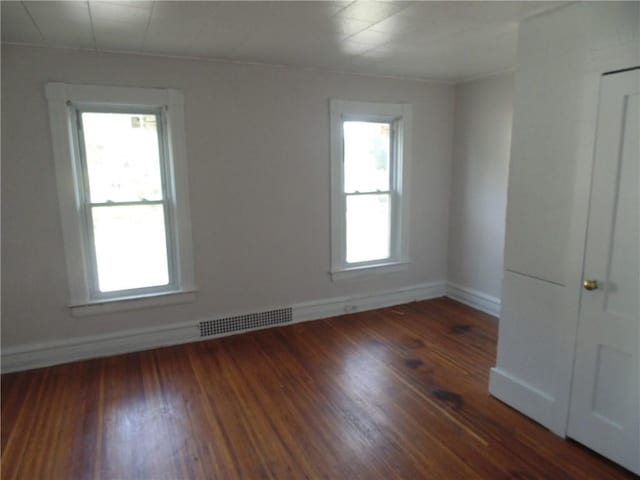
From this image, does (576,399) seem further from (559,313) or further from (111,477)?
(111,477)

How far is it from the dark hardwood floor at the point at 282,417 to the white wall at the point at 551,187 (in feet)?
1.13

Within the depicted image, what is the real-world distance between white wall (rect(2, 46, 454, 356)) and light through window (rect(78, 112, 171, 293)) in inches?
9.8

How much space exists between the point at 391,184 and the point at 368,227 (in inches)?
21.2

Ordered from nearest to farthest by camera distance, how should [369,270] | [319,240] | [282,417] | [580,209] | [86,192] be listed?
1. [580,209]
2. [282,417]
3. [86,192]
4. [319,240]
5. [369,270]

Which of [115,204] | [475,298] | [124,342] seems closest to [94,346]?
[124,342]

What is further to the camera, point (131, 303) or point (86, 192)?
point (131, 303)

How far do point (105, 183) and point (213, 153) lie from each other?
89 cm

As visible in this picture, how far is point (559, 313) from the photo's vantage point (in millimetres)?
2266

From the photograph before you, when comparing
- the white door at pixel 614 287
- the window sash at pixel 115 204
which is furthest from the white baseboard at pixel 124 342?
the white door at pixel 614 287

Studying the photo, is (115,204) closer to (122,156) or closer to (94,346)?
(122,156)

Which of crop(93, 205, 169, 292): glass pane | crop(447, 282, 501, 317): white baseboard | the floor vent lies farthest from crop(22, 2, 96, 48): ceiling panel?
crop(447, 282, 501, 317): white baseboard

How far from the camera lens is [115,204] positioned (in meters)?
3.23

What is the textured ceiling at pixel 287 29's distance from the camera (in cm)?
220

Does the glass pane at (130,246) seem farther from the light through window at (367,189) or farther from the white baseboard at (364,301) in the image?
the light through window at (367,189)
